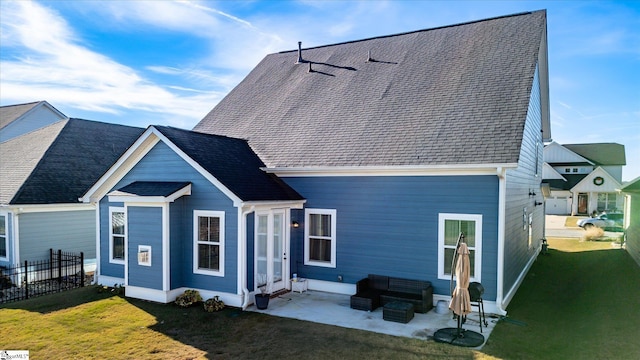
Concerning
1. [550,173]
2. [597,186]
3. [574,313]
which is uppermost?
[550,173]

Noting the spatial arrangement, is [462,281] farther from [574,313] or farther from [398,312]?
[574,313]

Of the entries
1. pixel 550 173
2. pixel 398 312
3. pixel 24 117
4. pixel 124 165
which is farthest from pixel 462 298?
pixel 550 173

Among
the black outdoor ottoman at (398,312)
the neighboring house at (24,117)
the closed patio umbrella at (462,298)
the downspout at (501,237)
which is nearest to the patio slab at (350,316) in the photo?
the black outdoor ottoman at (398,312)

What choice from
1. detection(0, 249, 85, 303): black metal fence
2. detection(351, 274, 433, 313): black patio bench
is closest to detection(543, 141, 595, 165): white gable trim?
detection(351, 274, 433, 313): black patio bench

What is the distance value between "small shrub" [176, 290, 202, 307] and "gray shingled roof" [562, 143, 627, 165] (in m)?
51.0

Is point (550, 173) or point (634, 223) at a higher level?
point (550, 173)

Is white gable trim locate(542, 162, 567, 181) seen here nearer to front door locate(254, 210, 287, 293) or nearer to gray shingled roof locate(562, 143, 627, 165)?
gray shingled roof locate(562, 143, 627, 165)

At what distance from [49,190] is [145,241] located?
729 cm

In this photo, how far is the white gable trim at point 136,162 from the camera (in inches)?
429

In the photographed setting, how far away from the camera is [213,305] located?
1059 centimetres

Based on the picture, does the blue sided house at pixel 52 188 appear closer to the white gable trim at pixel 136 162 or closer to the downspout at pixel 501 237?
the white gable trim at pixel 136 162

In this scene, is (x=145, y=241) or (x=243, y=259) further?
(x=145, y=241)

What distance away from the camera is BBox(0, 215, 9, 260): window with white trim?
1482 centimetres

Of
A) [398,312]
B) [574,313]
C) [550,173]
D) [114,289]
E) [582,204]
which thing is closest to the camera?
[398,312]
